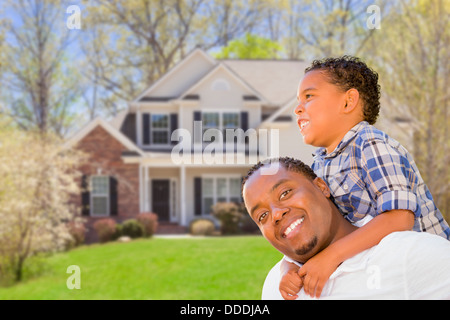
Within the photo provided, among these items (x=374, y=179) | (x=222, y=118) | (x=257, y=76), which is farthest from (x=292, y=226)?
(x=257, y=76)

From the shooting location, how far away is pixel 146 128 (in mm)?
16547

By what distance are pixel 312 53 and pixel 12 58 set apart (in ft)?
33.7

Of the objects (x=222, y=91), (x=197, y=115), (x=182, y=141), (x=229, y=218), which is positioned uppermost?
(x=222, y=91)

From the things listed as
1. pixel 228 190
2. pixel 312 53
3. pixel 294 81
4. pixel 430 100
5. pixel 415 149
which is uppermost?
pixel 312 53

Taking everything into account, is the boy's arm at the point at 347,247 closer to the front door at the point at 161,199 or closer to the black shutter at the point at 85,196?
the black shutter at the point at 85,196

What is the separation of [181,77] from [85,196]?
4.76m

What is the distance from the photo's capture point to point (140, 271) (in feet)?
34.3

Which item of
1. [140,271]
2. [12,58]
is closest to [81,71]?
[12,58]

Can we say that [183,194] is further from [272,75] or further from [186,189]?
[272,75]

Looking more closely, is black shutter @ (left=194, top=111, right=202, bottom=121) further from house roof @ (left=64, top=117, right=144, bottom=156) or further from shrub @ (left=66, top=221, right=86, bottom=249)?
shrub @ (left=66, top=221, right=86, bottom=249)

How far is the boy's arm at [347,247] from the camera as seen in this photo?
4.28 ft

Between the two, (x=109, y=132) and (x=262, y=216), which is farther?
(x=109, y=132)

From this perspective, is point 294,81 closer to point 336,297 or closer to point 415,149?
point 415,149

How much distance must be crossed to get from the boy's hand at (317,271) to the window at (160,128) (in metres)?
15.5
